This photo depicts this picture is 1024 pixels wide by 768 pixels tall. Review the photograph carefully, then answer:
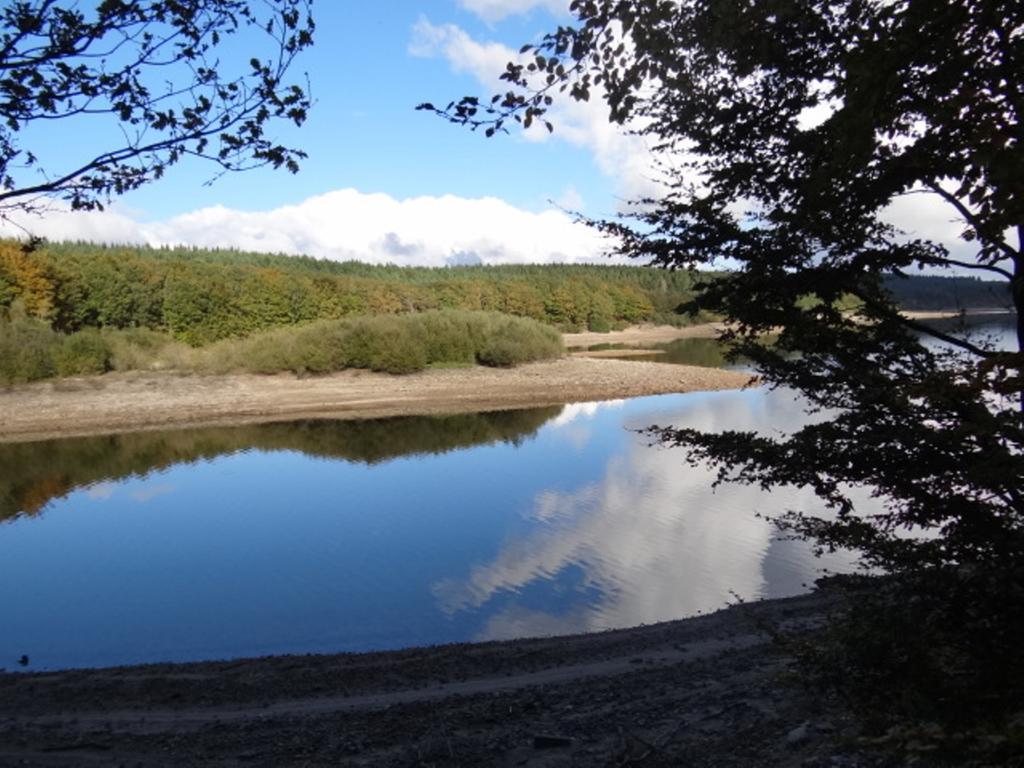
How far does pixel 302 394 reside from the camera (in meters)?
37.2

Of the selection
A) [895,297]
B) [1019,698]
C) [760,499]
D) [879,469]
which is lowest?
[760,499]

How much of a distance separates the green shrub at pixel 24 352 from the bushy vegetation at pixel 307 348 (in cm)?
4

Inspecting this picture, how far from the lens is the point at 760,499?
16.0 m

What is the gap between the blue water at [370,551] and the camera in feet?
33.6

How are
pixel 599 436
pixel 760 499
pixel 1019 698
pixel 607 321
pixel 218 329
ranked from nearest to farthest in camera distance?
pixel 1019 698 < pixel 760 499 < pixel 599 436 < pixel 218 329 < pixel 607 321

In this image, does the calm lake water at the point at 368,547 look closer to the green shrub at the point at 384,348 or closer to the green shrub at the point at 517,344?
the green shrub at the point at 384,348

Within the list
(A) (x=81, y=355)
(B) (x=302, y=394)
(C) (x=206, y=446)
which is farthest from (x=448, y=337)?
(C) (x=206, y=446)

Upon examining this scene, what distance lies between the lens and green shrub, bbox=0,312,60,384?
34.1 metres

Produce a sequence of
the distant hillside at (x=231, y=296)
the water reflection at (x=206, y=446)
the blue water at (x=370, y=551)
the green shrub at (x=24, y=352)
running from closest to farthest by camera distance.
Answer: the blue water at (x=370, y=551)
the water reflection at (x=206, y=446)
the green shrub at (x=24, y=352)
the distant hillside at (x=231, y=296)

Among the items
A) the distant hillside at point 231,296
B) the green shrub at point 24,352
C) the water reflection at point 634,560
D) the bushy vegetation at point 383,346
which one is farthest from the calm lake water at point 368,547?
Result: the bushy vegetation at point 383,346

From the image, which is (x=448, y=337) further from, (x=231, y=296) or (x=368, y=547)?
(x=368, y=547)

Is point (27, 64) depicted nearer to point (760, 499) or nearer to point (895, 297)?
point (895, 297)

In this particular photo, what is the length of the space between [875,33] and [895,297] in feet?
7.09

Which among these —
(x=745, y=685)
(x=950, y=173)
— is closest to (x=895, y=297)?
(x=950, y=173)
